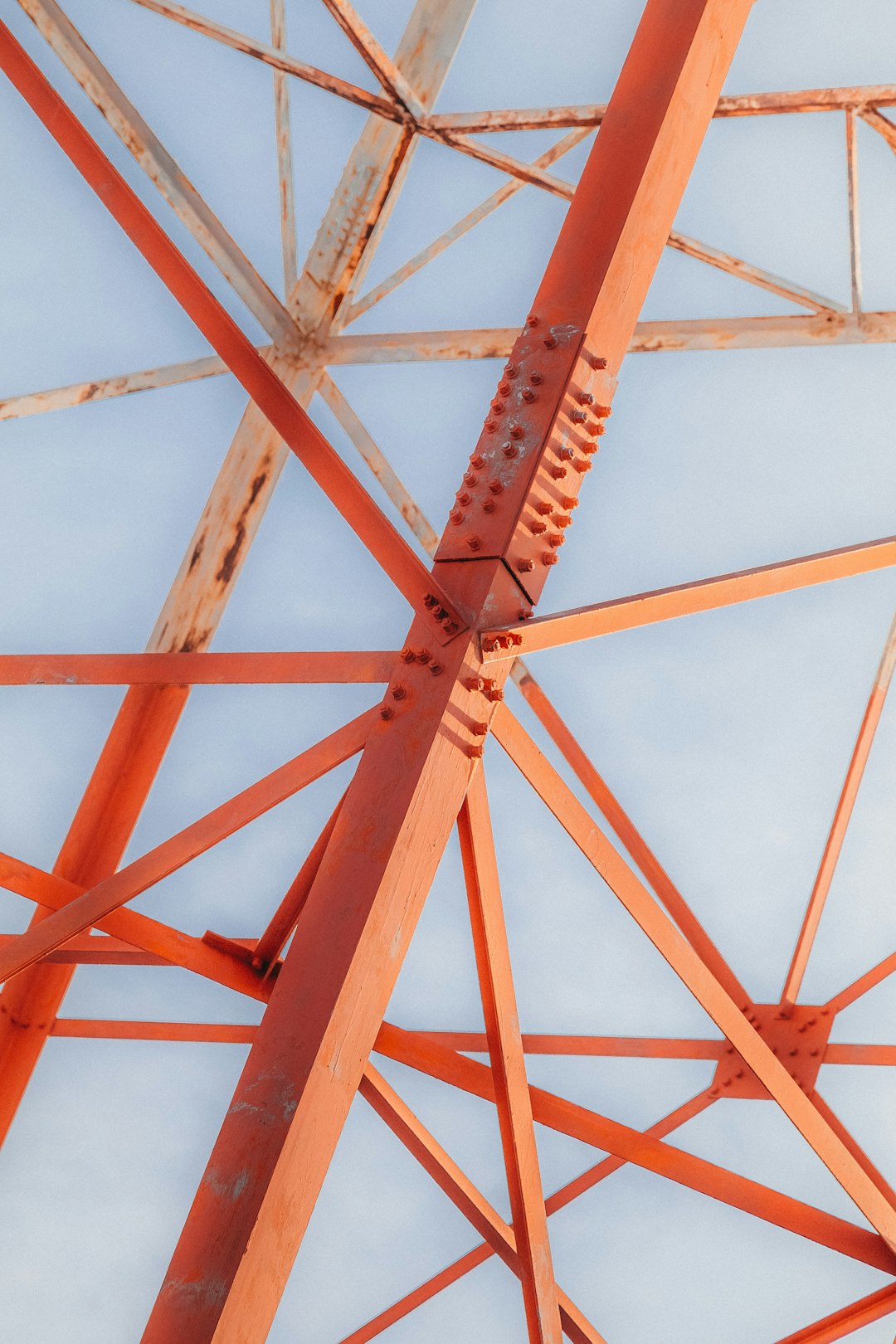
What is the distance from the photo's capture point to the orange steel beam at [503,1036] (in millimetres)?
4922

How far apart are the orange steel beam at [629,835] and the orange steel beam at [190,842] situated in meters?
4.08

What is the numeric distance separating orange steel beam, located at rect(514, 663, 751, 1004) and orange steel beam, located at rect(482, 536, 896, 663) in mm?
3447

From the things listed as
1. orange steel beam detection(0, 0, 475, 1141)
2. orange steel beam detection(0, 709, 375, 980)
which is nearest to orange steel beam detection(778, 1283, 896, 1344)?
orange steel beam detection(0, 709, 375, 980)

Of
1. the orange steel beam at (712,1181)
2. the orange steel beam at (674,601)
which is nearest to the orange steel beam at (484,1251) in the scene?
the orange steel beam at (712,1181)

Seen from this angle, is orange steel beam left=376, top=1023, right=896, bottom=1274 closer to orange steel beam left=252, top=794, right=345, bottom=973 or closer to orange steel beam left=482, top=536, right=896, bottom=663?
orange steel beam left=252, top=794, right=345, bottom=973

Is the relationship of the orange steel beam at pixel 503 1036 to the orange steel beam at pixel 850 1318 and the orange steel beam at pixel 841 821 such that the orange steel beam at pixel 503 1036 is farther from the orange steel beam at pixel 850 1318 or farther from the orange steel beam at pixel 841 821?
the orange steel beam at pixel 841 821

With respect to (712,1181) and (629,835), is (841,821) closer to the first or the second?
(629,835)

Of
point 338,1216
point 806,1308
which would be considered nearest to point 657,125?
point 338,1216

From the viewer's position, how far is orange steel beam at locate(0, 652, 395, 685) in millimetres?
5004

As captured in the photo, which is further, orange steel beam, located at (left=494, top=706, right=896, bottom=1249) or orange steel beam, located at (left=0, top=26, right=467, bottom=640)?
orange steel beam, located at (left=494, top=706, right=896, bottom=1249)

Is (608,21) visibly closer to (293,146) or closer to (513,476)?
(293,146)

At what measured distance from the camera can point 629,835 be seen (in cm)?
884

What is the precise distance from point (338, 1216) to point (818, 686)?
5178 millimetres

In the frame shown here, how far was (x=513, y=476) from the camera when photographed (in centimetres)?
515
